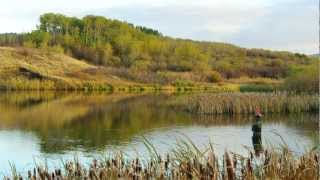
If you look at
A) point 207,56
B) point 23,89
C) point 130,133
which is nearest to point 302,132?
point 130,133

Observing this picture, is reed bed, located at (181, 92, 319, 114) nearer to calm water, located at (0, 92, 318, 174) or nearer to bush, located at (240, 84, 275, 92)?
calm water, located at (0, 92, 318, 174)

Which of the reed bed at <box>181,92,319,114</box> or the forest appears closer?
the reed bed at <box>181,92,319,114</box>

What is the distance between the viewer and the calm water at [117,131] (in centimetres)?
1538

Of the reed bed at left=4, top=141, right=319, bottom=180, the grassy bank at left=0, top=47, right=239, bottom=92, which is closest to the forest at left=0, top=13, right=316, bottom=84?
the grassy bank at left=0, top=47, right=239, bottom=92

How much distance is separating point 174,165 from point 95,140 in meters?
10.4

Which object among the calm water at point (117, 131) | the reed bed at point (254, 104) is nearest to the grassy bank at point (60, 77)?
the reed bed at point (254, 104)

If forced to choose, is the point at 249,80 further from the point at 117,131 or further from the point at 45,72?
the point at 117,131

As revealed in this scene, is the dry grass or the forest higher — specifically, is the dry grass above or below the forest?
below

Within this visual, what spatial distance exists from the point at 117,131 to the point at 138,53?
215ft

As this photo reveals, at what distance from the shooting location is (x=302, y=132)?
67.7ft

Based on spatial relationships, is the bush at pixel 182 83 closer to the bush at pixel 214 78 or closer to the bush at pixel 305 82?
the bush at pixel 214 78

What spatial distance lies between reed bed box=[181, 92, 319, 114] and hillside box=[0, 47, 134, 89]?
34114 millimetres

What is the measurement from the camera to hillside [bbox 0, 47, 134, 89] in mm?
61438

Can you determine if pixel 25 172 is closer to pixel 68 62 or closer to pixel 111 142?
pixel 111 142
